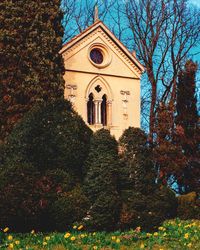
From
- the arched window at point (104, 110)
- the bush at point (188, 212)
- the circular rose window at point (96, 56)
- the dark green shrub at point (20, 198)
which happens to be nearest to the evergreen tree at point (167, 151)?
the arched window at point (104, 110)

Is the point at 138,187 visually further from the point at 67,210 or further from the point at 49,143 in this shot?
the point at 49,143

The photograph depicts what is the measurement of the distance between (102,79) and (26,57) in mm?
8553

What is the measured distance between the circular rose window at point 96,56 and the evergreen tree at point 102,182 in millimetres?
18738

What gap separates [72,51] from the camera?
29.2 metres

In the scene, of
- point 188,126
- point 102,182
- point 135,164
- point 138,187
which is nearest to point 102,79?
point 188,126

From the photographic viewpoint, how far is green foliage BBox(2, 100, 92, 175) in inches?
474

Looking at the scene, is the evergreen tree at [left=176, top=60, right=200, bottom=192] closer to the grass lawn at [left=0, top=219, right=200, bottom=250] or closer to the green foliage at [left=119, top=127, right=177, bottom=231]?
the green foliage at [left=119, top=127, right=177, bottom=231]

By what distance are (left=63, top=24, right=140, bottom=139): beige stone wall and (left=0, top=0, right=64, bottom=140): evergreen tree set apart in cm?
507

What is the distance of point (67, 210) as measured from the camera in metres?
11.2

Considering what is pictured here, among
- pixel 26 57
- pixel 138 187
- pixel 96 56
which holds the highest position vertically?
pixel 96 56

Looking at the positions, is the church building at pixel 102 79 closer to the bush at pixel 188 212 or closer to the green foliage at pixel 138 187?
the bush at pixel 188 212

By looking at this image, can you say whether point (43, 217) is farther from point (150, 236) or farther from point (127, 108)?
point (127, 108)

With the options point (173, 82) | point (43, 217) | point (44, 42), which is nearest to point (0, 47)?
point (44, 42)

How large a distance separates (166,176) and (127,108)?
5166 mm
